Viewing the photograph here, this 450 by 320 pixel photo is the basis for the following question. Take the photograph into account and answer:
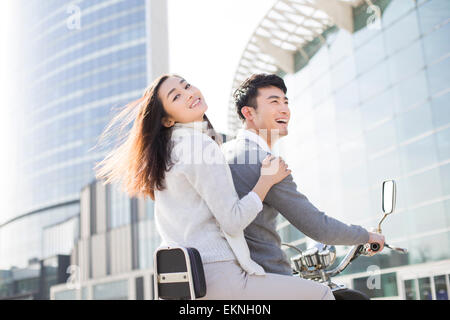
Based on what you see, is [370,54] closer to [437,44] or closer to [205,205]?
[437,44]

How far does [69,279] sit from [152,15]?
3352 cm

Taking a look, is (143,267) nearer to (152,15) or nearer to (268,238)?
(152,15)

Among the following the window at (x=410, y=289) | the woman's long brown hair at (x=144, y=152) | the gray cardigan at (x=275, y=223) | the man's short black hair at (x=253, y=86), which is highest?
the man's short black hair at (x=253, y=86)

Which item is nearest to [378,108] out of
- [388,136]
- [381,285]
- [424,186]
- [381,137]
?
[381,137]

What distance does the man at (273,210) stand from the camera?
2027 mm

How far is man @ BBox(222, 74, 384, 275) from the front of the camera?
2027 millimetres

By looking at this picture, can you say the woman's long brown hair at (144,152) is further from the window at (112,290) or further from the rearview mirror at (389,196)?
the window at (112,290)

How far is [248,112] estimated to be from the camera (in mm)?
2449

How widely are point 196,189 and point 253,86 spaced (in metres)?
0.81

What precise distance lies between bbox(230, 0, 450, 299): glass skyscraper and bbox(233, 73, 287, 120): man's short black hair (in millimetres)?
11911

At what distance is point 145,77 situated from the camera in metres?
59.2

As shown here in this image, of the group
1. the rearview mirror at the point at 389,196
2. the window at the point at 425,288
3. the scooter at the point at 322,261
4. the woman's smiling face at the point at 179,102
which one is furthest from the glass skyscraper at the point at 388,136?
the woman's smiling face at the point at 179,102

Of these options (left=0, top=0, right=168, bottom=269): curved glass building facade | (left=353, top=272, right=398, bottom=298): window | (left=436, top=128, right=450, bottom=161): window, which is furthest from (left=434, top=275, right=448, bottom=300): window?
(left=0, top=0, right=168, bottom=269): curved glass building facade

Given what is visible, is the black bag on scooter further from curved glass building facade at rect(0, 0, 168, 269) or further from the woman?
curved glass building facade at rect(0, 0, 168, 269)
